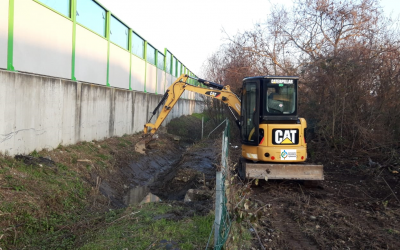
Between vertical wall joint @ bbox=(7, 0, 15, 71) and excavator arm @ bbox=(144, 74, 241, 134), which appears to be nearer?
vertical wall joint @ bbox=(7, 0, 15, 71)

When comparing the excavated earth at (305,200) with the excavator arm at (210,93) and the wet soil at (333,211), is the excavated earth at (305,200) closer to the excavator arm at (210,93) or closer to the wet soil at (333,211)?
the wet soil at (333,211)

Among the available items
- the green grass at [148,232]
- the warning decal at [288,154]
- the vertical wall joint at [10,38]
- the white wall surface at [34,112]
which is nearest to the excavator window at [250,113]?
the warning decal at [288,154]

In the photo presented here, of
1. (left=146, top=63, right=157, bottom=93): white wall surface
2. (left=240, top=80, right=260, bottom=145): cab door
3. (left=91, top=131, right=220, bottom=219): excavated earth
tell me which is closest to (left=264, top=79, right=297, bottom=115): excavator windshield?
(left=240, top=80, right=260, bottom=145): cab door

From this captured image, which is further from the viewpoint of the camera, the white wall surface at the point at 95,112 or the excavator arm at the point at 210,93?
the excavator arm at the point at 210,93

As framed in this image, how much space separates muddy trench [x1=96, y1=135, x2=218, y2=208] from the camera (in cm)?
1025

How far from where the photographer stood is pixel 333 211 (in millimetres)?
7469

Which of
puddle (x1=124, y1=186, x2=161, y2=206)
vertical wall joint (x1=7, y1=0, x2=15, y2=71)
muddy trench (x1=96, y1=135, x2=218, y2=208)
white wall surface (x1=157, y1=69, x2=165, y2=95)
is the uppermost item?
white wall surface (x1=157, y1=69, x2=165, y2=95)

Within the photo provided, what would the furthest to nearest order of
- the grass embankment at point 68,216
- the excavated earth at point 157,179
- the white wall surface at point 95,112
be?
the white wall surface at point 95,112 → the excavated earth at point 157,179 → the grass embankment at point 68,216

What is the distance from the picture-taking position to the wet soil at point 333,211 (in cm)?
582

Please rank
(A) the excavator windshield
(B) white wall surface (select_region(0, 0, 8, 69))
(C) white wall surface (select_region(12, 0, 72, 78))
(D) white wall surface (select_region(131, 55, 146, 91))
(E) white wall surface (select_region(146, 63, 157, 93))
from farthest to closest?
(E) white wall surface (select_region(146, 63, 157, 93)), (D) white wall surface (select_region(131, 55, 146, 91)), (A) the excavator windshield, (C) white wall surface (select_region(12, 0, 72, 78)), (B) white wall surface (select_region(0, 0, 8, 69))

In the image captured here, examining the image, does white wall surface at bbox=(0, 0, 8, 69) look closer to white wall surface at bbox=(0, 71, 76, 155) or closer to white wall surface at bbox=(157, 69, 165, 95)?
white wall surface at bbox=(0, 71, 76, 155)

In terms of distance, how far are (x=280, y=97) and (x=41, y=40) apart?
6.24 meters

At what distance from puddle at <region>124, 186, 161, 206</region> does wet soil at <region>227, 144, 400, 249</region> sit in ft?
9.83

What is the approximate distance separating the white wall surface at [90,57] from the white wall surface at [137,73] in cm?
415
